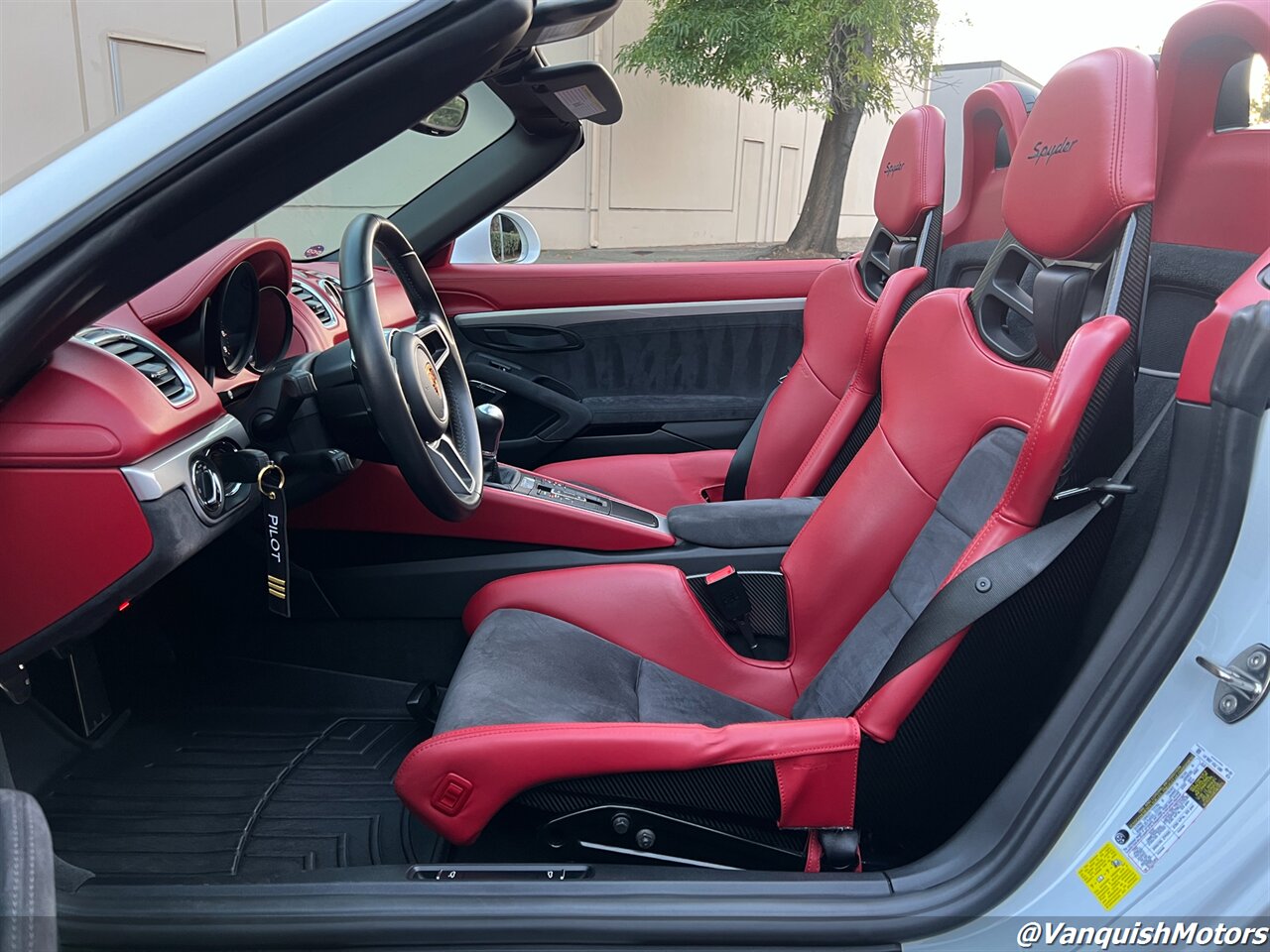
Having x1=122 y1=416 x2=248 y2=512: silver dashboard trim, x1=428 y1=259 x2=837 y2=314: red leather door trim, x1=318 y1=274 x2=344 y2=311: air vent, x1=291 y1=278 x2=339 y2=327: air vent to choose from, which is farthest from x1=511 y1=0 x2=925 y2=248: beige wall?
x1=122 y1=416 x2=248 y2=512: silver dashboard trim

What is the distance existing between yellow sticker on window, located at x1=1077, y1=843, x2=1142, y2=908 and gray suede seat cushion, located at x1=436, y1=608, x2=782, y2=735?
0.61m

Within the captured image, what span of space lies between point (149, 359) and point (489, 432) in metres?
0.72

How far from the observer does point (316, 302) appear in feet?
6.99

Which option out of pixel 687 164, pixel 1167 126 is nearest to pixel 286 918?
pixel 1167 126

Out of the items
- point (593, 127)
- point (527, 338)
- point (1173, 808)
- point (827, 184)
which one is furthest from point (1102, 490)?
point (827, 184)

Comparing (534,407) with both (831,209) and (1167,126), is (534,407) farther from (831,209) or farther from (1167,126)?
(831,209)

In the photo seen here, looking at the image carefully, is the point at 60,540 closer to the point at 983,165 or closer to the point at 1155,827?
the point at 1155,827

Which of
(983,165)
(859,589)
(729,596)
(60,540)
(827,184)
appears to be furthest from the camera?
(827,184)

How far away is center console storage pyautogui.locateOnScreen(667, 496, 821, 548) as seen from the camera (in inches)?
72.9

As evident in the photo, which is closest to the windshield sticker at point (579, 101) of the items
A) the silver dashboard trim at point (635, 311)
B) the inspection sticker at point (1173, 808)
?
the silver dashboard trim at point (635, 311)

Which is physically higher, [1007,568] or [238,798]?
[1007,568]

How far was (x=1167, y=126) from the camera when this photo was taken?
4.15 feet

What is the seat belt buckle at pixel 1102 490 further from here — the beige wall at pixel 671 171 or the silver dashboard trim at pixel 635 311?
the beige wall at pixel 671 171

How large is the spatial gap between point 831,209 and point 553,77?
8.64m
